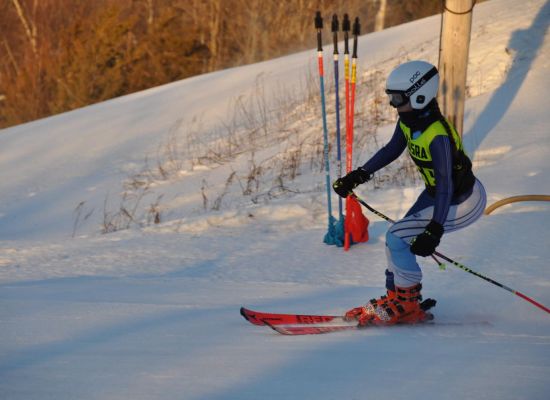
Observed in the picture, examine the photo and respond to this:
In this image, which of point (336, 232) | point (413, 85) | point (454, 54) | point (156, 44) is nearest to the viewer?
point (413, 85)

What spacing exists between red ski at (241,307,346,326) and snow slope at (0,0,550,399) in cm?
9

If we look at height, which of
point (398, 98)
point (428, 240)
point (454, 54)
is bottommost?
point (428, 240)

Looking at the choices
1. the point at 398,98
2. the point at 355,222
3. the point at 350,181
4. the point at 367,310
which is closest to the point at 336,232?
the point at 355,222

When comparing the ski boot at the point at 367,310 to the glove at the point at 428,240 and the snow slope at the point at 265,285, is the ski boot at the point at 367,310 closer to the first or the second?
the snow slope at the point at 265,285

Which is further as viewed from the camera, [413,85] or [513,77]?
[513,77]

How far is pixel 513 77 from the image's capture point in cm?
984

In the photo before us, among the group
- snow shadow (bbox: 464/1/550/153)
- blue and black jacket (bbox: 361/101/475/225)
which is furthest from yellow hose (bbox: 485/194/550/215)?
blue and black jacket (bbox: 361/101/475/225)

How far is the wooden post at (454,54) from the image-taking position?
6879mm

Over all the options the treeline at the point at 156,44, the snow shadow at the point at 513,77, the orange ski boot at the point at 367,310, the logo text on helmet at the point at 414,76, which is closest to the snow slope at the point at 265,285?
the snow shadow at the point at 513,77

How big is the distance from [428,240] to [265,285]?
181cm

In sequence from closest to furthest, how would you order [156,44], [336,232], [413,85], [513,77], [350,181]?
[413,85] → [350,181] → [336,232] → [513,77] → [156,44]

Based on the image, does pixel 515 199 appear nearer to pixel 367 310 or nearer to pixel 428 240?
pixel 367 310

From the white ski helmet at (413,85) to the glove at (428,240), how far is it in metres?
0.66

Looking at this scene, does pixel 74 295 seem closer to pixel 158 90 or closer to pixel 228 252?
pixel 228 252
